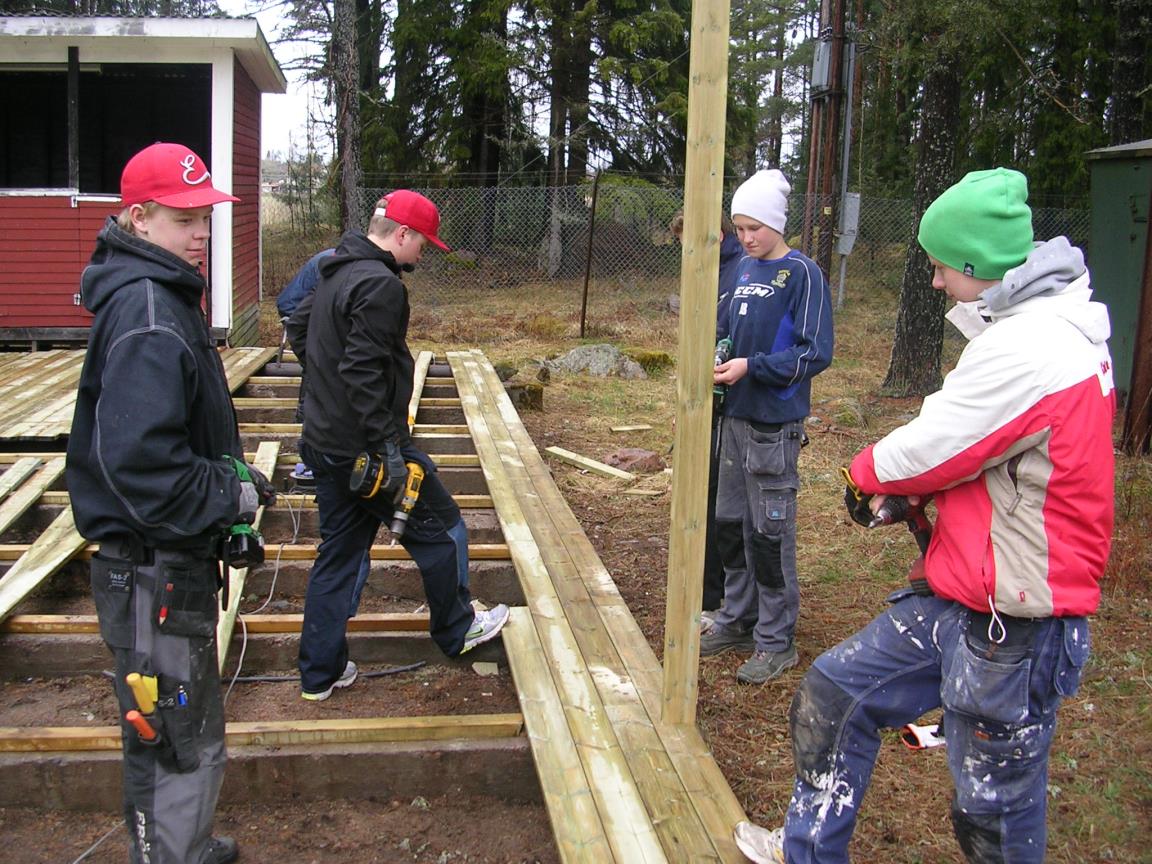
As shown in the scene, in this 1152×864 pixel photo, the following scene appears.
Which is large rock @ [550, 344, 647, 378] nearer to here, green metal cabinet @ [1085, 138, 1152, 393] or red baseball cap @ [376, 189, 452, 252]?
green metal cabinet @ [1085, 138, 1152, 393]

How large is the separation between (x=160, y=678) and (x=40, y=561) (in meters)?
2.17

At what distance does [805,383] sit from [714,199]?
1.12 m

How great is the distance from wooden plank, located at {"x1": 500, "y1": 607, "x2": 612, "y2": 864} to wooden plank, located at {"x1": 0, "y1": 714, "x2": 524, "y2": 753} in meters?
0.12

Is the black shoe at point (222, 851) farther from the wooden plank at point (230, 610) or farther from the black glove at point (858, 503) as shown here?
the black glove at point (858, 503)

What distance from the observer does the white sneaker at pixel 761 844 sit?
250cm

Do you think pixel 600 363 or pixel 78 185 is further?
pixel 600 363

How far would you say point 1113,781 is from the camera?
3.16 metres

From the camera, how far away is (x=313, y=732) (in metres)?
3.21

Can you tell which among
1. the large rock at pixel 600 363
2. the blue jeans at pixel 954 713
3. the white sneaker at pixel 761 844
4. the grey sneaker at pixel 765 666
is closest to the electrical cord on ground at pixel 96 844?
the white sneaker at pixel 761 844

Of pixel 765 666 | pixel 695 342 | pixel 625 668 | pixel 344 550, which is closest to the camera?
pixel 695 342

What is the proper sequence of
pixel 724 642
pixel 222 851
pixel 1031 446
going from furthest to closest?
pixel 724 642, pixel 222 851, pixel 1031 446

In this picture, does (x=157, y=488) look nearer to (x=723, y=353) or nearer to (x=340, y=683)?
(x=340, y=683)

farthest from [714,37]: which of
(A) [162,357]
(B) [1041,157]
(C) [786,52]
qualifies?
(C) [786,52]

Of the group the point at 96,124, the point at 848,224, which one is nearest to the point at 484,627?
the point at 848,224
